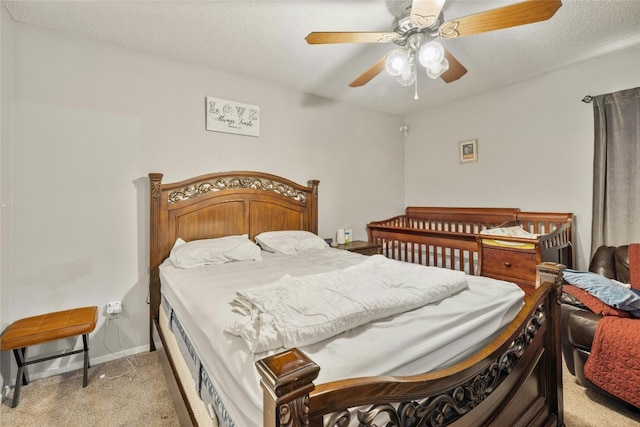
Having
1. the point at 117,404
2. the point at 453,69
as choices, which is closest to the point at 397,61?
the point at 453,69

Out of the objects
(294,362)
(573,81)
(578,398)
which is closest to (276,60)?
(294,362)

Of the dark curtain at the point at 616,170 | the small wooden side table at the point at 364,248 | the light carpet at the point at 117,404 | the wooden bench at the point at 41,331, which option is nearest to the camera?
the light carpet at the point at 117,404

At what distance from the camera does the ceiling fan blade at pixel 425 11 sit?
1.44 metres

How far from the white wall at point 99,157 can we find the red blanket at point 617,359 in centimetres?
291

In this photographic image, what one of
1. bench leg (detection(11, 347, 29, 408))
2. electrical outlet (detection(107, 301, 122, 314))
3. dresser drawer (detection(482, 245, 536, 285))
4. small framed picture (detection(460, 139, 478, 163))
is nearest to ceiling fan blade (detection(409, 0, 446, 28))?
dresser drawer (detection(482, 245, 536, 285))

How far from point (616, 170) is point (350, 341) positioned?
3.14m

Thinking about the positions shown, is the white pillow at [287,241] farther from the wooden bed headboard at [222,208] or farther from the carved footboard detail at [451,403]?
the carved footboard detail at [451,403]

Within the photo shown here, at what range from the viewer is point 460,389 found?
981 millimetres

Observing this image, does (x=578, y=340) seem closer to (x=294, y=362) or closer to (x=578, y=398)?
(x=578, y=398)

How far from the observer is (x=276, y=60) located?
2.63m

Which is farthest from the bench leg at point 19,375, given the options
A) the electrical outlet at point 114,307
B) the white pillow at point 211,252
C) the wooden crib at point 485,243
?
the wooden crib at point 485,243

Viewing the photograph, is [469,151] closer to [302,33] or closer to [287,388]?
→ [302,33]

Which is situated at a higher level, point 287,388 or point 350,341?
point 287,388

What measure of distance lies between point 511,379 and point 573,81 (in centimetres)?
314
